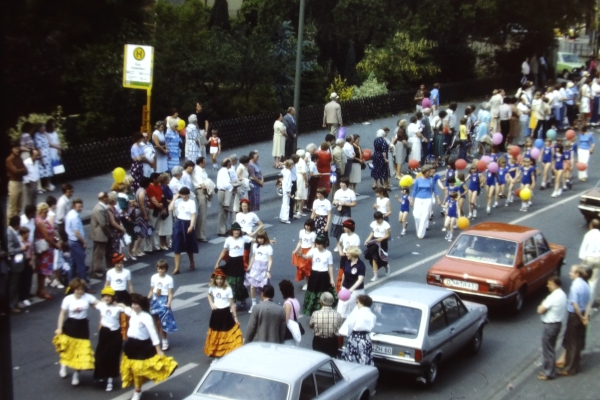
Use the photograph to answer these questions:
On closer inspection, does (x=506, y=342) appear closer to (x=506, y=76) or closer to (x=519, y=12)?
(x=519, y=12)

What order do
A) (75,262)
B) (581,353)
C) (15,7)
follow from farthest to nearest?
(75,262)
(581,353)
(15,7)

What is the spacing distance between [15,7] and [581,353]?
11113mm

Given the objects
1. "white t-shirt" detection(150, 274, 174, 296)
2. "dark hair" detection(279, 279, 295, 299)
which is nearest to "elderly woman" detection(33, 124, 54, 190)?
"white t-shirt" detection(150, 274, 174, 296)

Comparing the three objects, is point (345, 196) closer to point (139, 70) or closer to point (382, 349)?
point (382, 349)

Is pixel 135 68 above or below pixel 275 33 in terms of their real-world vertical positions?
below

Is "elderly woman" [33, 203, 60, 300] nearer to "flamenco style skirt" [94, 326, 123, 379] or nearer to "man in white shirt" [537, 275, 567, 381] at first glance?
"flamenco style skirt" [94, 326, 123, 379]

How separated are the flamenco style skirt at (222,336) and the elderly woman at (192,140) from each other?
11.4 m

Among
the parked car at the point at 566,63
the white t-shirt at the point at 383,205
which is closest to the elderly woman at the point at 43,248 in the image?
the white t-shirt at the point at 383,205

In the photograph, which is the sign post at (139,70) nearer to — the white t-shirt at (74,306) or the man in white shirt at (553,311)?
the white t-shirt at (74,306)

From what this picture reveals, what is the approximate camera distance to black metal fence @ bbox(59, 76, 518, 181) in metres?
23.7

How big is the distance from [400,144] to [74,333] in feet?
48.0

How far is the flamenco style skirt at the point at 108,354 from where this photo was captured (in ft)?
38.7

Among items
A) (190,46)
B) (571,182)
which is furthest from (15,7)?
(190,46)

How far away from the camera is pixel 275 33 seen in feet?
114
